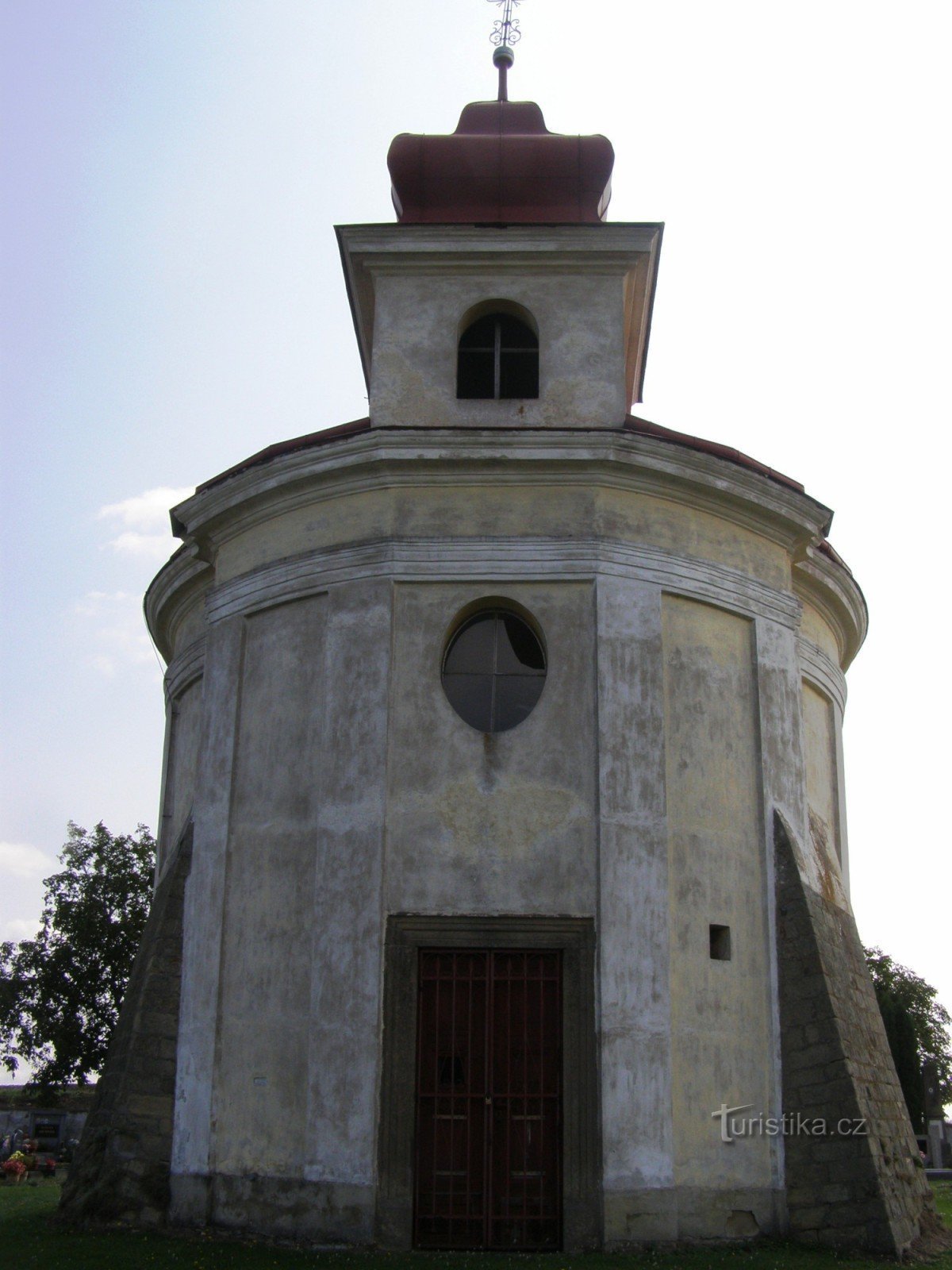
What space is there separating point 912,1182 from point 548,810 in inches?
201

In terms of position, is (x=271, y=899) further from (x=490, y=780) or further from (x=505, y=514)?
(x=505, y=514)

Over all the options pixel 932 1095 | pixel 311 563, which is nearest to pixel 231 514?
pixel 311 563

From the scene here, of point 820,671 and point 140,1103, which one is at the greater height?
point 820,671

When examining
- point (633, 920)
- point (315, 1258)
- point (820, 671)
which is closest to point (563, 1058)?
point (633, 920)

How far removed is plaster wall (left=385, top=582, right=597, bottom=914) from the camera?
13.3 m

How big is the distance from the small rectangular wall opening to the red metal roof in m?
8.78

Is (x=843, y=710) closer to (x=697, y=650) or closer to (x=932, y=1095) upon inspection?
(x=697, y=650)

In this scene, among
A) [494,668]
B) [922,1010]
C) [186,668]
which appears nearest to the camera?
[494,668]

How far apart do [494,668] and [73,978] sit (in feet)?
84.9

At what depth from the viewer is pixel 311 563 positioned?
14.7 m

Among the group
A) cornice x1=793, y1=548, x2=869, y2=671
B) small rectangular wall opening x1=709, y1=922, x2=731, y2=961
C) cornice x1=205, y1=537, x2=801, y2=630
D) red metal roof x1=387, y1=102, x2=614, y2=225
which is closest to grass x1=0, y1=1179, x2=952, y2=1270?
small rectangular wall opening x1=709, y1=922, x2=731, y2=961

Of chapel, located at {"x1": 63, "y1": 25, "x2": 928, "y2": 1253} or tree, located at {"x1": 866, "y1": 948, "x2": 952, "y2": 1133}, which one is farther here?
tree, located at {"x1": 866, "y1": 948, "x2": 952, "y2": 1133}

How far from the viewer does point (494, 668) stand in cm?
1416

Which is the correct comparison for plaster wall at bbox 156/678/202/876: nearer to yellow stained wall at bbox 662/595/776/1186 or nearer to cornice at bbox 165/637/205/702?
cornice at bbox 165/637/205/702
